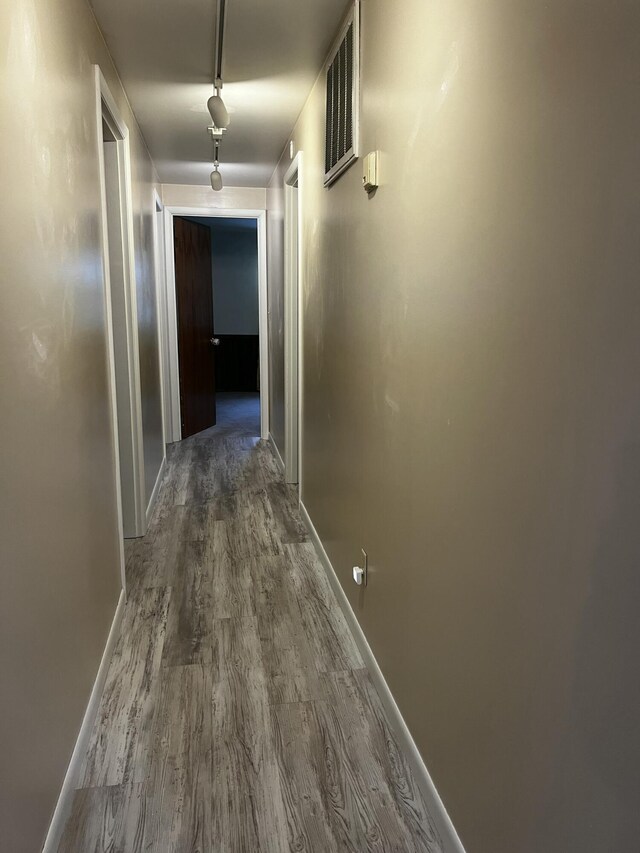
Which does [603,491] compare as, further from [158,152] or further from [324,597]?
[158,152]

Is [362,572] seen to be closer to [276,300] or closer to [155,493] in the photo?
[155,493]

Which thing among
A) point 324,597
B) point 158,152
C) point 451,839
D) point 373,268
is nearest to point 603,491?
point 451,839

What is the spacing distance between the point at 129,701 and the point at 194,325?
4.41 meters

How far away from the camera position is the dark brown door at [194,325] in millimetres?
5660

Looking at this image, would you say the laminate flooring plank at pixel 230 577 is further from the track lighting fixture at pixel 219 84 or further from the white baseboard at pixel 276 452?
the track lighting fixture at pixel 219 84

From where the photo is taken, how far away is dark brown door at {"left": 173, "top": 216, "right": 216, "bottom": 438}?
18.6 ft

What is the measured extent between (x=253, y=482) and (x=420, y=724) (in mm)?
2897

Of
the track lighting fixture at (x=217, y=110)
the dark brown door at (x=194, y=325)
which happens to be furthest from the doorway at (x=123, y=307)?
the dark brown door at (x=194, y=325)

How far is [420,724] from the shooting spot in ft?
5.32

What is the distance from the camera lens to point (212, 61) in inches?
→ 103

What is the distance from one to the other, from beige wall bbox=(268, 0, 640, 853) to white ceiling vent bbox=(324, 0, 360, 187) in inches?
6.2

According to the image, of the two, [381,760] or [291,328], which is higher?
[291,328]

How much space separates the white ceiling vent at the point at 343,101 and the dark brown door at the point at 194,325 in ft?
10.8

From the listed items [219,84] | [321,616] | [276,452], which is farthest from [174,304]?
[321,616]
